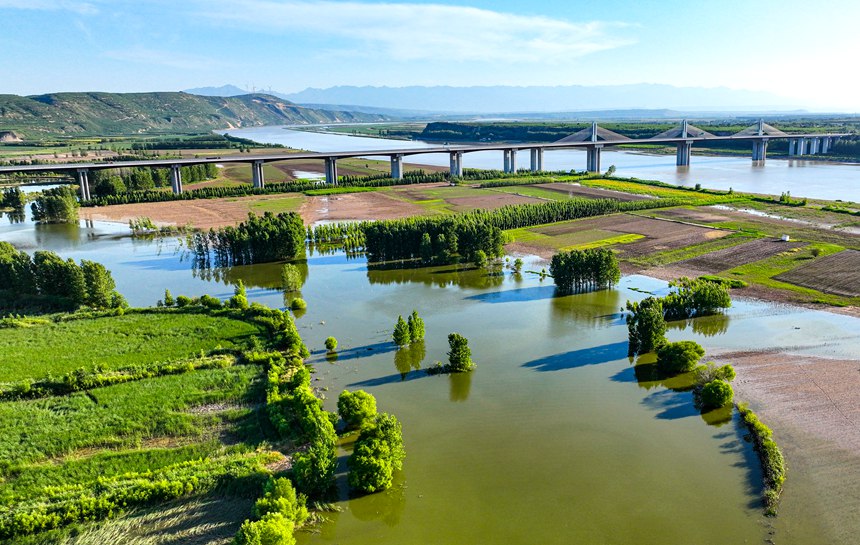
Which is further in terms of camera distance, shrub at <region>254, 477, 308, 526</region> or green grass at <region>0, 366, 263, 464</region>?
green grass at <region>0, 366, 263, 464</region>

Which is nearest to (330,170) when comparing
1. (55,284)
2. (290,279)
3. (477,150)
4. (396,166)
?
(396,166)

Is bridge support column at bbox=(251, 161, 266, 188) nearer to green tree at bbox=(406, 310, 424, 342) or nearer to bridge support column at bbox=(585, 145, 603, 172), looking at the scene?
bridge support column at bbox=(585, 145, 603, 172)

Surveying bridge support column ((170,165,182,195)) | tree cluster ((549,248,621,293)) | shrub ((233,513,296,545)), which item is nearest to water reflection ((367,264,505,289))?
tree cluster ((549,248,621,293))

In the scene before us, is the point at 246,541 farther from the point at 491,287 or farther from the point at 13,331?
the point at 491,287

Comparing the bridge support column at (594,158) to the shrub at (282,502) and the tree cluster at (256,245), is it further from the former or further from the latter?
the shrub at (282,502)

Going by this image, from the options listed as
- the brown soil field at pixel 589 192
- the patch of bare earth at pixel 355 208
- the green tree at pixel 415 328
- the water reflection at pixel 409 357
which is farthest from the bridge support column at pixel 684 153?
the water reflection at pixel 409 357
